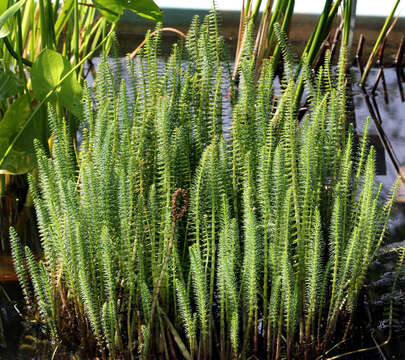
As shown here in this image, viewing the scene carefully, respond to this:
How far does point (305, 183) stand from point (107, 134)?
280 millimetres

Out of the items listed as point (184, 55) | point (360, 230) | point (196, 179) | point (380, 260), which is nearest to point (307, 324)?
point (360, 230)

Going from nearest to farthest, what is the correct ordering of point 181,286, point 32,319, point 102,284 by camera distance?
point 181,286, point 102,284, point 32,319

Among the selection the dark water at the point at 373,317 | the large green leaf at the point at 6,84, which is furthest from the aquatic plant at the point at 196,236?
the large green leaf at the point at 6,84

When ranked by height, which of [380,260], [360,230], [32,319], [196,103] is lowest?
[32,319]

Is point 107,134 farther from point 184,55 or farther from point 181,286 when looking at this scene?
point 184,55

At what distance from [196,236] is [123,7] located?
44cm

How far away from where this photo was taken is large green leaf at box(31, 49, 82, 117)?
100cm

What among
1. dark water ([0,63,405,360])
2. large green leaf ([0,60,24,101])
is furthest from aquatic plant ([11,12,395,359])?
large green leaf ([0,60,24,101])

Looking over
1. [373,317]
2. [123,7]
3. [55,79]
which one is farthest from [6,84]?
[373,317]

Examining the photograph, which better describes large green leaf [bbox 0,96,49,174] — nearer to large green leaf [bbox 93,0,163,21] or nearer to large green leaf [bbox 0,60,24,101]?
large green leaf [bbox 0,60,24,101]

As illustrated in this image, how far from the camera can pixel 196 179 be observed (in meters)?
0.78

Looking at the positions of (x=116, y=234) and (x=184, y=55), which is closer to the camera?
(x=116, y=234)

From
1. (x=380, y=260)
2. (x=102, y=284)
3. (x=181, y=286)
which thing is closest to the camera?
(x=181, y=286)

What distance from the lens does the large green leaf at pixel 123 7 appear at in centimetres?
97
